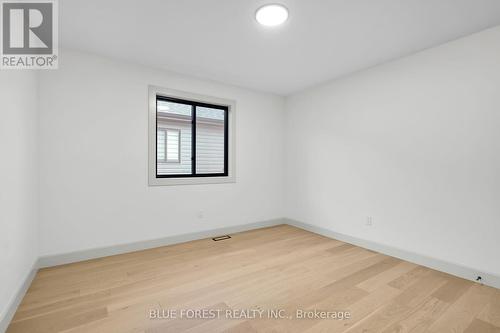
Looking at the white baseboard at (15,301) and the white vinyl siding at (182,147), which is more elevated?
the white vinyl siding at (182,147)

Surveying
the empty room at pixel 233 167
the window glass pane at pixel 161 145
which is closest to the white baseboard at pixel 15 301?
the empty room at pixel 233 167

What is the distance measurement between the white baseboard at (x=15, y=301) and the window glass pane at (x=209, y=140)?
217cm

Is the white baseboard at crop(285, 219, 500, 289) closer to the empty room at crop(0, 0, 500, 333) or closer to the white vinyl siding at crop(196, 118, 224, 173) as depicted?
the empty room at crop(0, 0, 500, 333)

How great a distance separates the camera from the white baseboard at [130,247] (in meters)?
2.55

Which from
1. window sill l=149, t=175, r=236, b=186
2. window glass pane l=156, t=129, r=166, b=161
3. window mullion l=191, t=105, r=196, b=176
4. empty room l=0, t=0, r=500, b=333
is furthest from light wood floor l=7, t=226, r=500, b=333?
window glass pane l=156, t=129, r=166, b=161

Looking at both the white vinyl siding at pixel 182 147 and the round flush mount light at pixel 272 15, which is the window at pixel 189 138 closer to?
the white vinyl siding at pixel 182 147

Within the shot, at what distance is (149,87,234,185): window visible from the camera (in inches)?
128

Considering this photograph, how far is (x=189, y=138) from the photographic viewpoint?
3643 millimetres

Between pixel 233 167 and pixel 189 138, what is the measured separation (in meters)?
0.87

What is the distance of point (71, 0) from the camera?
73.6 inches

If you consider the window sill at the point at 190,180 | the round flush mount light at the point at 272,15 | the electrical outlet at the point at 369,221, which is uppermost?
the round flush mount light at the point at 272,15

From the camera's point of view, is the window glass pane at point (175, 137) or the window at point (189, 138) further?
the window glass pane at point (175, 137)

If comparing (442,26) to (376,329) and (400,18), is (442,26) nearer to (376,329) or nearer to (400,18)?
(400,18)

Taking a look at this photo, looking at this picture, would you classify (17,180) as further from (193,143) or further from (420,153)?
(420,153)
